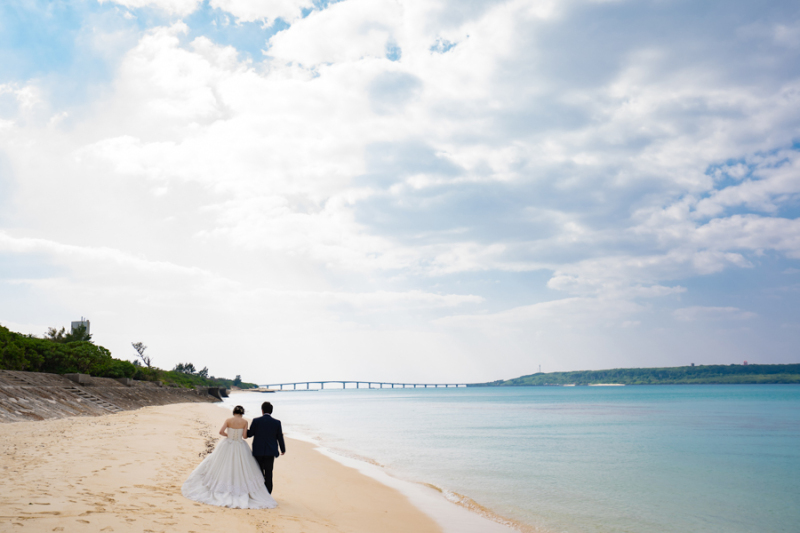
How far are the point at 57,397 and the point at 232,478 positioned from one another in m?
32.1

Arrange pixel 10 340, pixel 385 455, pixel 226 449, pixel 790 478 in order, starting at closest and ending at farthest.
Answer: pixel 226 449
pixel 790 478
pixel 385 455
pixel 10 340

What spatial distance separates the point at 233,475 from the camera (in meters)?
10.5

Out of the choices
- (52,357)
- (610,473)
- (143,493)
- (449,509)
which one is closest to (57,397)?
(52,357)

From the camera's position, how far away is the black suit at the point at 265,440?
35.7ft

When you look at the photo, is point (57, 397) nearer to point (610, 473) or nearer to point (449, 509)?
point (449, 509)

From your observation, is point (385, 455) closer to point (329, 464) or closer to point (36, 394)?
point (329, 464)

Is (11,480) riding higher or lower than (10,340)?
→ lower

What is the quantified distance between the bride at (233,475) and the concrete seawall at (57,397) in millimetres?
19696

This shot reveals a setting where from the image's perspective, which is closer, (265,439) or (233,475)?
(233,475)

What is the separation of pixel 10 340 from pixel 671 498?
5327cm

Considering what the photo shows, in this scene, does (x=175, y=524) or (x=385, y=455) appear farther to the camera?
(x=385, y=455)

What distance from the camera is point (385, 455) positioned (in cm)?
2714

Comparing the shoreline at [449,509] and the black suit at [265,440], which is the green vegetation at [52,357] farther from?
the black suit at [265,440]

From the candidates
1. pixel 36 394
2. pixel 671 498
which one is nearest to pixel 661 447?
pixel 671 498
